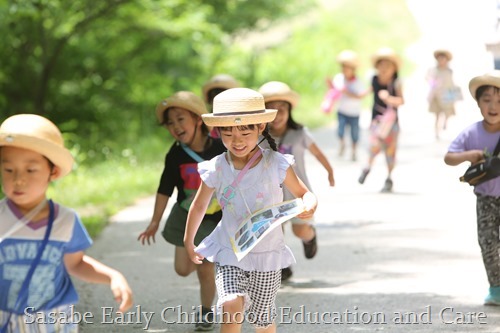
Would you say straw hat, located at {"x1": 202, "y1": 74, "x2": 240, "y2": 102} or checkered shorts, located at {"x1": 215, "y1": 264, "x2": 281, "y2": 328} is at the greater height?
straw hat, located at {"x1": 202, "y1": 74, "x2": 240, "y2": 102}

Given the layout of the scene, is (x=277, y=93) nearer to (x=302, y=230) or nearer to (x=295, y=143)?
(x=295, y=143)

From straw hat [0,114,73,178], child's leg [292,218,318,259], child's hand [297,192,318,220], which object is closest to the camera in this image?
straw hat [0,114,73,178]

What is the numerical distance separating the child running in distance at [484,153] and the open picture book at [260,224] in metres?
1.94

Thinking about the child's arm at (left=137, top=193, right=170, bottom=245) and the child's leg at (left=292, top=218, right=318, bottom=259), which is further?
the child's leg at (left=292, top=218, right=318, bottom=259)

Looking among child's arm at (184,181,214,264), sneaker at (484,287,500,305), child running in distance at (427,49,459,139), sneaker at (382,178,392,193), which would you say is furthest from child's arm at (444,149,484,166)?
child running in distance at (427,49,459,139)

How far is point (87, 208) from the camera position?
520 inches

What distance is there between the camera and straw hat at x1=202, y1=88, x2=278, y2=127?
5695 mm

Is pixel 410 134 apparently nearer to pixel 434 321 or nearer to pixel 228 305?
pixel 434 321

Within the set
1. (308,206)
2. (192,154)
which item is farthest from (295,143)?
(308,206)

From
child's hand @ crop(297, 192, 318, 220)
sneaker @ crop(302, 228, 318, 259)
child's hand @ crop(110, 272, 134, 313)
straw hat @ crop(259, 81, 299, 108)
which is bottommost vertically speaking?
child's hand @ crop(110, 272, 134, 313)

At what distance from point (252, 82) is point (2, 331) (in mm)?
20986

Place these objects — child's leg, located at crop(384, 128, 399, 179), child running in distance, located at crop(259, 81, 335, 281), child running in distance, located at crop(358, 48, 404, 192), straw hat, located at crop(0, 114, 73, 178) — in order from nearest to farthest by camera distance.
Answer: straw hat, located at crop(0, 114, 73, 178) → child running in distance, located at crop(259, 81, 335, 281) → child's leg, located at crop(384, 128, 399, 179) → child running in distance, located at crop(358, 48, 404, 192)

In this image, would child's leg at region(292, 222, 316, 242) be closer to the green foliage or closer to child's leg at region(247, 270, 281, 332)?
child's leg at region(247, 270, 281, 332)

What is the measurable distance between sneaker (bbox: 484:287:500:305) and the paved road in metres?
0.09
